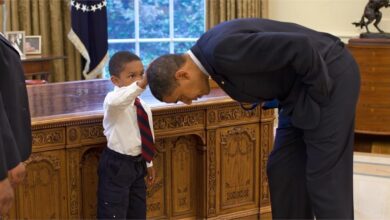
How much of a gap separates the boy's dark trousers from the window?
358 centimetres

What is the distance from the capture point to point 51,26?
531 cm

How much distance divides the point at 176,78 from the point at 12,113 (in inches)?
23.9

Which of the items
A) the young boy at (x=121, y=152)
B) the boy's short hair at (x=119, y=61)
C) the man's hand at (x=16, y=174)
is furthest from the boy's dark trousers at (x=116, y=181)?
the man's hand at (x=16, y=174)

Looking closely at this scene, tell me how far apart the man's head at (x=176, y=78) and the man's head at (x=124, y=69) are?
706 mm

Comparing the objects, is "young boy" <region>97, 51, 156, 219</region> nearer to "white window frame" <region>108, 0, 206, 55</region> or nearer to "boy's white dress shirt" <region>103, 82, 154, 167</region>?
"boy's white dress shirt" <region>103, 82, 154, 167</region>

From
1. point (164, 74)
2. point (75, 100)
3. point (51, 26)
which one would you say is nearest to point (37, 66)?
point (51, 26)

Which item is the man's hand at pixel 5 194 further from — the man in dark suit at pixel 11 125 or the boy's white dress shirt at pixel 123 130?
the boy's white dress shirt at pixel 123 130

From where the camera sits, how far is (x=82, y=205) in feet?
9.32

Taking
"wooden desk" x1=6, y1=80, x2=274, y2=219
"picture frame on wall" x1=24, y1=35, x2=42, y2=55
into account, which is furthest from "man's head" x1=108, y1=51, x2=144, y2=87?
"picture frame on wall" x1=24, y1=35, x2=42, y2=55

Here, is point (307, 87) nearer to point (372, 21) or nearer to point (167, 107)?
point (167, 107)

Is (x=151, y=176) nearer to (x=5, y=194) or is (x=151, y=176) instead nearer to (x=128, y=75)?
(x=128, y=75)

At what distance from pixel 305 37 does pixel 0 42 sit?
41.5 inches

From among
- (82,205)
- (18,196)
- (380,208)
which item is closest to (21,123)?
(18,196)

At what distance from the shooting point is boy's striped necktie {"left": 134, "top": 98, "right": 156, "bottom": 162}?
2.68m
